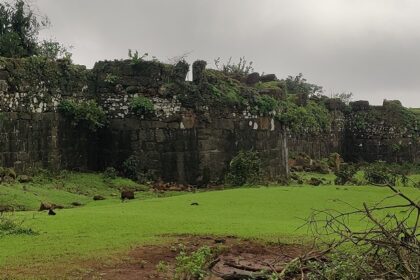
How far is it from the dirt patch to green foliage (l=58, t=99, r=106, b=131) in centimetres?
804

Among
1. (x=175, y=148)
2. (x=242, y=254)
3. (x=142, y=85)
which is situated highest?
(x=142, y=85)

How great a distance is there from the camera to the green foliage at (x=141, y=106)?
1556 cm

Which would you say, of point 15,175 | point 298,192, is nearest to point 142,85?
point 15,175

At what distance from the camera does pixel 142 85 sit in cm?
1587

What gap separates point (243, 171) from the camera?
15.0 m

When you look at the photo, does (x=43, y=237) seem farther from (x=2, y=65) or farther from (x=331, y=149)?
(x=331, y=149)

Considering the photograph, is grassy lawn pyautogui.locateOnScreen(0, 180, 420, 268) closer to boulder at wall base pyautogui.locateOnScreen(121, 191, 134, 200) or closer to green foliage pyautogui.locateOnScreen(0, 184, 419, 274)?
green foliage pyautogui.locateOnScreen(0, 184, 419, 274)

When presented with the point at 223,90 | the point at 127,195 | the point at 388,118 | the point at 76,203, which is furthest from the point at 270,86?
the point at 388,118

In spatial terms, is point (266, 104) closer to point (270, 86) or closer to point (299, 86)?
point (270, 86)

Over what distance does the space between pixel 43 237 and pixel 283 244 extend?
303 centimetres

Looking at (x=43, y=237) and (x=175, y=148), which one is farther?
(x=175, y=148)

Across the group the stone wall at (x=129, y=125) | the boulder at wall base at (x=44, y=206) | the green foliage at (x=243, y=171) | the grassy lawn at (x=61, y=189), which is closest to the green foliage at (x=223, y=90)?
the stone wall at (x=129, y=125)

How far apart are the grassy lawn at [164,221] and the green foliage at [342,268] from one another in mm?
2062

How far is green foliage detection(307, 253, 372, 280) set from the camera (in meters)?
4.62
